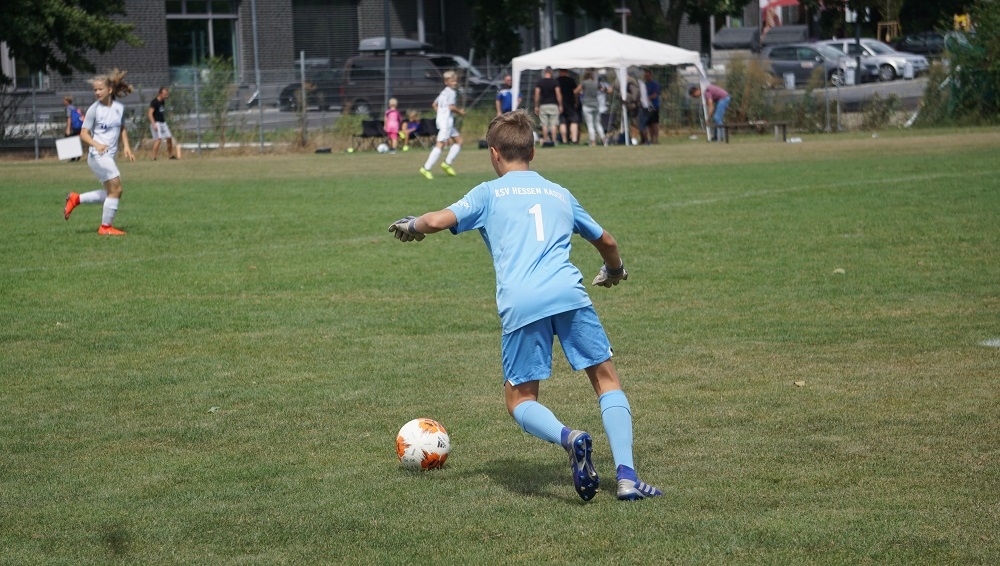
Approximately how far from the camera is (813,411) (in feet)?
21.5

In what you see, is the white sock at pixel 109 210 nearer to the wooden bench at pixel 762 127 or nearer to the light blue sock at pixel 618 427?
the light blue sock at pixel 618 427

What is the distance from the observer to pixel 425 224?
506 cm

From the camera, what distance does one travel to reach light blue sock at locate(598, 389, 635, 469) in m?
5.14

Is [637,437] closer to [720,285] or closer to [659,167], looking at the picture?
[720,285]

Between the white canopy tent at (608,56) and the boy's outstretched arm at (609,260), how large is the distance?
27.4 meters

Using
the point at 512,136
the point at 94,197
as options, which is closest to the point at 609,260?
the point at 512,136

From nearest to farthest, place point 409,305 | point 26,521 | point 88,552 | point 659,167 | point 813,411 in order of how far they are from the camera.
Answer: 1. point 88,552
2. point 26,521
3. point 813,411
4. point 409,305
5. point 659,167

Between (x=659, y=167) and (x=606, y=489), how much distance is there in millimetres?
19192

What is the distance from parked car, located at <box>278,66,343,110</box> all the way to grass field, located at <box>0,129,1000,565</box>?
2018 centimetres

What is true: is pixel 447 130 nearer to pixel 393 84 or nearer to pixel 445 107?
pixel 445 107

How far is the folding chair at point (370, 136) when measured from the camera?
33.7m

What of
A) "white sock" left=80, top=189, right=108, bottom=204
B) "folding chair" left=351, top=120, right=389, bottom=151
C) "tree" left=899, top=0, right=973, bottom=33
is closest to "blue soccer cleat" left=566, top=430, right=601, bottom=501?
"white sock" left=80, top=189, right=108, bottom=204

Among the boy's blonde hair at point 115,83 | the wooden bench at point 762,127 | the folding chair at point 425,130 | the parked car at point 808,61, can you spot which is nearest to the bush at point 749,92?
the wooden bench at point 762,127

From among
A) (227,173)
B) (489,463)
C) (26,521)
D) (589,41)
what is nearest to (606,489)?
(489,463)
